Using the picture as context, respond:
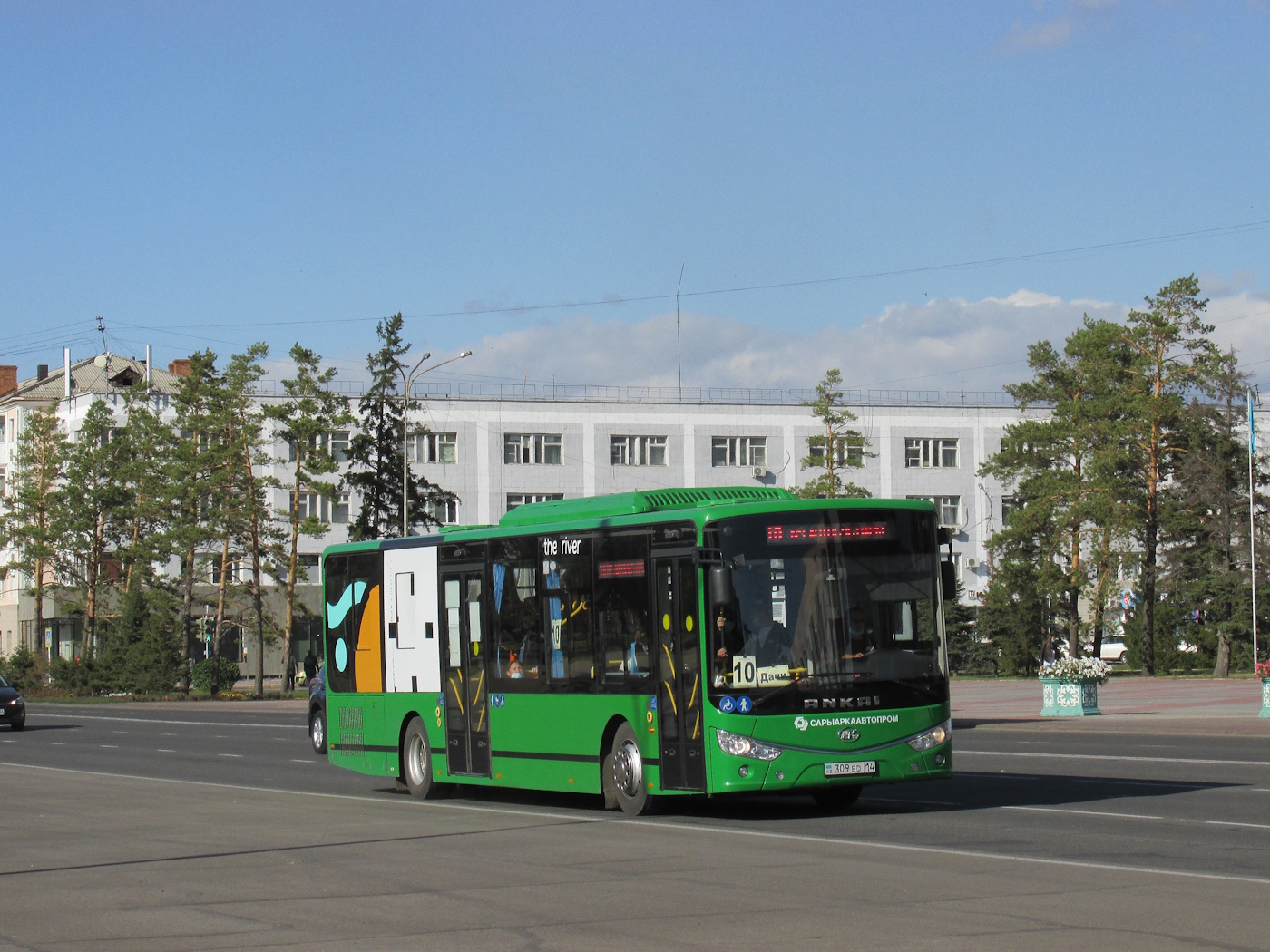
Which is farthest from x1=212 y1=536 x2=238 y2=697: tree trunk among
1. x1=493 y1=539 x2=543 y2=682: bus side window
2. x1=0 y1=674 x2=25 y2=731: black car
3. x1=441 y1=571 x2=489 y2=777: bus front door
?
x1=493 y1=539 x2=543 y2=682: bus side window

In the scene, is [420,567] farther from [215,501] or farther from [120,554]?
[120,554]

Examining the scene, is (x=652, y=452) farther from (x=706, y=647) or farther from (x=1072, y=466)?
(x=706, y=647)

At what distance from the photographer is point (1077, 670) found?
108 feet

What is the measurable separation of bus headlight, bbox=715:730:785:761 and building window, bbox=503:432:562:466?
71171 mm

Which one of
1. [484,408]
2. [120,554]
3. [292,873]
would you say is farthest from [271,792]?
[484,408]

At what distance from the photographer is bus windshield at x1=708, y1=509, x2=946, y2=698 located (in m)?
14.7

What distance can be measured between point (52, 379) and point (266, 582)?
25.2 meters

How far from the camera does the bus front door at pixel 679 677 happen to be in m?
14.8

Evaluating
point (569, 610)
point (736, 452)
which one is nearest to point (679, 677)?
point (569, 610)

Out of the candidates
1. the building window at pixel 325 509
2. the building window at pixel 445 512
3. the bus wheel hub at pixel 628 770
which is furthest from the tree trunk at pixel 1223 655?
the building window at pixel 325 509

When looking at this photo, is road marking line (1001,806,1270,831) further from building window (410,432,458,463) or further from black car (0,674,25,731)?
building window (410,432,458,463)

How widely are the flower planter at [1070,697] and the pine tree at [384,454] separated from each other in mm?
39297

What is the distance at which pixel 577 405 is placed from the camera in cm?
8606

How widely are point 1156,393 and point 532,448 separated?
34711mm
